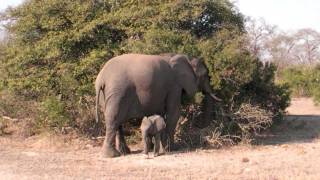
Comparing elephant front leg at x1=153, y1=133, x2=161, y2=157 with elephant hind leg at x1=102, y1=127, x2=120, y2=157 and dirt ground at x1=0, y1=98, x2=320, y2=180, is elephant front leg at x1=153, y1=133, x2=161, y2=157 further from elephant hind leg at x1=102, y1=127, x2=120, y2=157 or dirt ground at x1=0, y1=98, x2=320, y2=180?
elephant hind leg at x1=102, y1=127, x2=120, y2=157

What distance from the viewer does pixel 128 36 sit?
1512cm

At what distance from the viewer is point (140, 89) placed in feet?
39.9

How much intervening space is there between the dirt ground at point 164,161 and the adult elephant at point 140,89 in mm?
670

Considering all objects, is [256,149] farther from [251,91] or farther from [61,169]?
[61,169]

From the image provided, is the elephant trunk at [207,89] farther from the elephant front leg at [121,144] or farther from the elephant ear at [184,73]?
the elephant front leg at [121,144]

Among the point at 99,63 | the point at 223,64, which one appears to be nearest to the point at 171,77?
the point at 223,64

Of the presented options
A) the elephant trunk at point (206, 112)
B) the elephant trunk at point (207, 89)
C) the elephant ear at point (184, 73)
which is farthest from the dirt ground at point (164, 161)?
the elephant ear at point (184, 73)

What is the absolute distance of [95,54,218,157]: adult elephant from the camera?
39.4ft

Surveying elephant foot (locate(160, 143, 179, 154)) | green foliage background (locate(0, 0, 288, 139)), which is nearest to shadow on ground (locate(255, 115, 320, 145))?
green foliage background (locate(0, 0, 288, 139))

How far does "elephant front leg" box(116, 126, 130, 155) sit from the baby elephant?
0.65m

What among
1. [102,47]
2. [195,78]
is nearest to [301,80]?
[102,47]

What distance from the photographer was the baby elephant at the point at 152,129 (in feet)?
39.0

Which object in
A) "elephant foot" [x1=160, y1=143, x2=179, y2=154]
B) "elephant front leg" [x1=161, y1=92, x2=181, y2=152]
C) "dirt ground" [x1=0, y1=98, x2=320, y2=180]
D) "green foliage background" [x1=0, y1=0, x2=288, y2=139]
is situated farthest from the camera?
"green foliage background" [x1=0, y1=0, x2=288, y2=139]

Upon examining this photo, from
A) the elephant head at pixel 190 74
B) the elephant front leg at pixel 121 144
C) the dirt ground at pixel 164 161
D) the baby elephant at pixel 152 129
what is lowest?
the dirt ground at pixel 164 161
